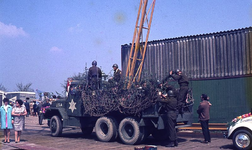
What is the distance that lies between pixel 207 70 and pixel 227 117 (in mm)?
2859

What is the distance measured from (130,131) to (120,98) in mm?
1292

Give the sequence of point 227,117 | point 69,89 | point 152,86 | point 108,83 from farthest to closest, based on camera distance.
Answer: point 227,117
point 69,89
point 108,83
point 152,86

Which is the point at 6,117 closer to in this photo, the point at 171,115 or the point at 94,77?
the point at 94,77

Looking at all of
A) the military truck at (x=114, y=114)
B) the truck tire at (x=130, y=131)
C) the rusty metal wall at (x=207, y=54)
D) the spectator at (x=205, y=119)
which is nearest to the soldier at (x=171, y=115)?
the military truck at (x=114, y=114)

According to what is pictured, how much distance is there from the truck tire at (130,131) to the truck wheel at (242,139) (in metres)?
3.21

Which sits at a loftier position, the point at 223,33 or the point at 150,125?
the point at 223,33

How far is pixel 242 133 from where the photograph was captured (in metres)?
9.45

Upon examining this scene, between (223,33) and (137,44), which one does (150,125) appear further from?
(137,44)

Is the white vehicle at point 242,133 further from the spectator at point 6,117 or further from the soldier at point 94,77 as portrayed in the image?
the spectator at point 6,117

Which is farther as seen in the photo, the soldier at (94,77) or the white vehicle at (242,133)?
A: the soldier at (94,77)

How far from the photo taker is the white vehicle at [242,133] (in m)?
9.30

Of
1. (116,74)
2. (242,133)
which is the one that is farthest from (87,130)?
(242,133)

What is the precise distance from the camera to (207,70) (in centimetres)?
1677

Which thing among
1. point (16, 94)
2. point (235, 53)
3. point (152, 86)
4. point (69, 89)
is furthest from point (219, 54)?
point (16, 94)
